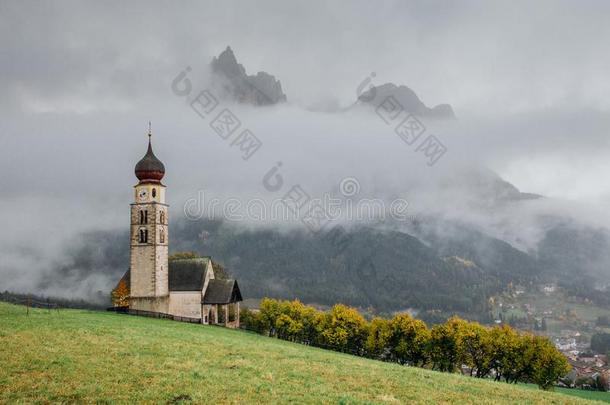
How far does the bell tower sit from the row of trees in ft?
65.4

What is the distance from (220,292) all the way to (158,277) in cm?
979

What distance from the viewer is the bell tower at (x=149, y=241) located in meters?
77.1

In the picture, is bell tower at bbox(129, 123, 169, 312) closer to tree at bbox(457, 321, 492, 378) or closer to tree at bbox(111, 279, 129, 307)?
tree at bbox(111, 279, 129, 307)

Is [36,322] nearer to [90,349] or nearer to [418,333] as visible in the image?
[90,349]

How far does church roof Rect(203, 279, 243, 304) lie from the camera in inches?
3177


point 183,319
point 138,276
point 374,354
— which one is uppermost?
point 138,276

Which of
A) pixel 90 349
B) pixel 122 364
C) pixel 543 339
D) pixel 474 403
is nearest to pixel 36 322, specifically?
pixel 90 349

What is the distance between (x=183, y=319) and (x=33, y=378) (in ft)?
175

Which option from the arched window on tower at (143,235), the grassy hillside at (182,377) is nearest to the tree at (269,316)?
the arched window on tower at (143,235)

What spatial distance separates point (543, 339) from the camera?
66812mm

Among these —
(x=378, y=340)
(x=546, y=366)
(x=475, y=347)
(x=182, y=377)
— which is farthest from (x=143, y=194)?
(x=546, y=366)

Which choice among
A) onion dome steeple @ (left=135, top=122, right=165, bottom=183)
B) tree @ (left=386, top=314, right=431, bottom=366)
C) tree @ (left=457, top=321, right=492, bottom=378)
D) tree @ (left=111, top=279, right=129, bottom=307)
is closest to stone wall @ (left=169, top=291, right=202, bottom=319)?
tree @ (left=111, top=279, right=129, bottom=307)

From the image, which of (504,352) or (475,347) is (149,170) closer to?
(475,347)

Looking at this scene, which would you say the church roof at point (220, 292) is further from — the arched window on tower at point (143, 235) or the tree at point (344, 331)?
the tree at point (344, 331)
